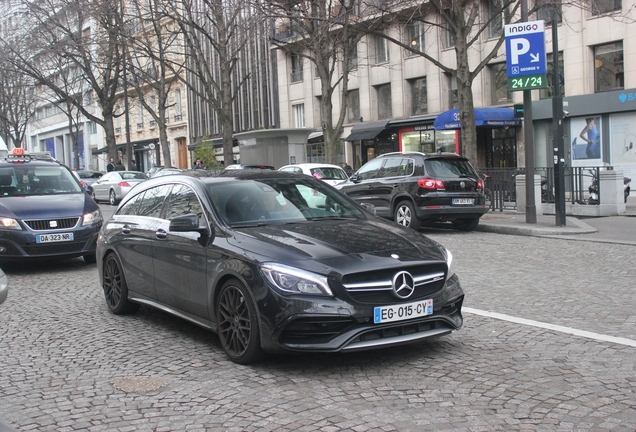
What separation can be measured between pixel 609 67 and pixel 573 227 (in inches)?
592

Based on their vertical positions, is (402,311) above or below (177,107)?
below

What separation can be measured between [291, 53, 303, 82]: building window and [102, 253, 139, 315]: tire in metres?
36.9

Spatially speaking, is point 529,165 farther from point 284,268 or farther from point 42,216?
point 284,268

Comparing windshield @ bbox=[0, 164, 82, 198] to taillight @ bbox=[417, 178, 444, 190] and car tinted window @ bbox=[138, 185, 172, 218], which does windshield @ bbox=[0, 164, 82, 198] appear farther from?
taillight @ bbox=[417, 178, 444, 190]

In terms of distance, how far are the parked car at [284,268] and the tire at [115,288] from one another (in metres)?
0.29

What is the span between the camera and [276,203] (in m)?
6.25

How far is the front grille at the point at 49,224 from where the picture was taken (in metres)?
10.6

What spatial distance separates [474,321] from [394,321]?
1.90 m

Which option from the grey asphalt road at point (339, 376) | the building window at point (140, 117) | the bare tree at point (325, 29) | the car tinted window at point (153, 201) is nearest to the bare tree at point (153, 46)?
the bare tree at point (325, 29)

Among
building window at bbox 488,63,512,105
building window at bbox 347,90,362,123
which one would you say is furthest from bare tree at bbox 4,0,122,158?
building window at bbox 488,63,512,105

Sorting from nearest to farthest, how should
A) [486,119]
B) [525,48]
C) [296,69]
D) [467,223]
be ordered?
[525,48]
[467,223]
[486,119]
[296,69]

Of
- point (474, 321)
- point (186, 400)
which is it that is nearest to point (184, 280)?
point (186, 400)

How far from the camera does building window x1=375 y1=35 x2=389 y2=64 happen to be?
122ft

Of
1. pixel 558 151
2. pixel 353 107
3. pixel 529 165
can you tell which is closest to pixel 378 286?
pixel 558 151
